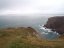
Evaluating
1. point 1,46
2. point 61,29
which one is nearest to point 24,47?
point 1,46

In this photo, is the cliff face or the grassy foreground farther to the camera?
the cliff face

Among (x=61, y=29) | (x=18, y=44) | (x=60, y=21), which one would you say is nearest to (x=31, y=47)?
(x=18, y=44)

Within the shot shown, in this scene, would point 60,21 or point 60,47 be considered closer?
point 60,47

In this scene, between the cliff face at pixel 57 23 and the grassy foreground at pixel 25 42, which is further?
the cliff face at pixel 57 23

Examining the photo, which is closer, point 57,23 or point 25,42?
point 25,42

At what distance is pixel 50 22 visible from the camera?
447 feet

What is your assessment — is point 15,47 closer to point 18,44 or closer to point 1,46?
point 18,44

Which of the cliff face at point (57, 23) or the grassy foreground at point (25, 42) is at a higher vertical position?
the grassy foreground at point (25, 42)

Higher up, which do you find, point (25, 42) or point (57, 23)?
point (25, 42)

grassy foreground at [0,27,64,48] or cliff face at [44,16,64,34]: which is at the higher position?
grassy foreground at [0,27,64,48]

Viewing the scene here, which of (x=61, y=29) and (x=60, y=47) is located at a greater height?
(x=60, y=47)

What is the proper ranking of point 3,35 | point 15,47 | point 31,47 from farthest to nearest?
point 3,35
point 31,47
point 15,47

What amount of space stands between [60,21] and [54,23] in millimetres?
5336

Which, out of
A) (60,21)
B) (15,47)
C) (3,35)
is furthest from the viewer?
(60,21)
